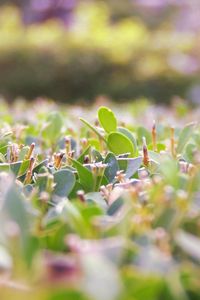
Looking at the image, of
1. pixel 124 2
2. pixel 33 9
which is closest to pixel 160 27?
pixel 124 2

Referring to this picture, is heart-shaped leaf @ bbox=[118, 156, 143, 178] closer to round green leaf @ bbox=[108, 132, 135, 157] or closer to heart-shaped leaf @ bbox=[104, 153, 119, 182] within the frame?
heart-shaped leaf @ bbox=[104, 153, 119, 182]

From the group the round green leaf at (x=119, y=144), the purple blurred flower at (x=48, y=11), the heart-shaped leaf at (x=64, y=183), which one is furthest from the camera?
the purple blurred flower at (x=48, y=11)

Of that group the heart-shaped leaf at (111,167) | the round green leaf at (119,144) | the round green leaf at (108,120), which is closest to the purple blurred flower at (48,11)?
the round green leaf at (108,120)

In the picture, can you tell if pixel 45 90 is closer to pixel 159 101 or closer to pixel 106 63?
pixel 106 63

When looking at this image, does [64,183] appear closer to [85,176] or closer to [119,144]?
[85,176]

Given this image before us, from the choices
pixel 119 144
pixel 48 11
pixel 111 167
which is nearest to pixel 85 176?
pixel 111 167

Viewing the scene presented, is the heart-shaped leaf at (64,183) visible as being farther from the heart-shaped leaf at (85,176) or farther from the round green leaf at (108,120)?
the round green leaf at (108,120)

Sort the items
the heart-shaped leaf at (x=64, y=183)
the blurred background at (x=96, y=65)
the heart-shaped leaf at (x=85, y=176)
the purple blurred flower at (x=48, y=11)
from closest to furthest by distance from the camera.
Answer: the heart-shaped leaf at (x=64, y=183), the heart-shaped leaf at (x=85, y=176), the blurred background at (x=96, y=65), the purple blurred flower at (x=48, y=11)

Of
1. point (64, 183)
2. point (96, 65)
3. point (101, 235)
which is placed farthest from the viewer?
point (96, 65)

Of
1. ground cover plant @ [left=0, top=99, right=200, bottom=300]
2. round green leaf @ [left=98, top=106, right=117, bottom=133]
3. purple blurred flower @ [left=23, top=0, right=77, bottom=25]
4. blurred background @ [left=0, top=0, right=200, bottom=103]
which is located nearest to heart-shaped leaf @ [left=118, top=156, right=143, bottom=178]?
ground cover plant @ [left=0, top=99, right=200, bottom=300]
